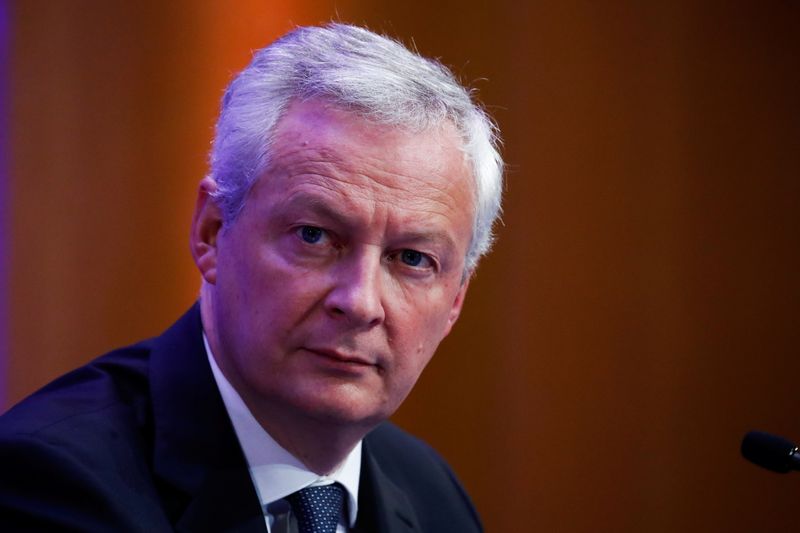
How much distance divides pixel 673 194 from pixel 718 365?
568mm

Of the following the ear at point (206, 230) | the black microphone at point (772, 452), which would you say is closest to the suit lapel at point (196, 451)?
the ear at point (206, 230)

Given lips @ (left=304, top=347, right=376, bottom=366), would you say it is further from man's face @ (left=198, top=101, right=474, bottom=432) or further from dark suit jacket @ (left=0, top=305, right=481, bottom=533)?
dark suit jacket @ (left=0, top=305, right=481, bottom=533)

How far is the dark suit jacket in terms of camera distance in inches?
53.4

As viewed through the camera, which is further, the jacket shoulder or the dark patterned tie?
the jacket shoulder

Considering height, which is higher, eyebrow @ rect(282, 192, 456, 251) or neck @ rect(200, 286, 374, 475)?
eyebrow @ rect(282, 192, 456, 251)

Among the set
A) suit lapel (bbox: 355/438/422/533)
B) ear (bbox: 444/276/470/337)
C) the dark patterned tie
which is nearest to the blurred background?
suit lapel (bbox: 355/438/422/533)

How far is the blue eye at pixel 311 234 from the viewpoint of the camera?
149cm

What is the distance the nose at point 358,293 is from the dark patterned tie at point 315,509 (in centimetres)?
35

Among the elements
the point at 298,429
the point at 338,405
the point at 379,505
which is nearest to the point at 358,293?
the point at 338,405

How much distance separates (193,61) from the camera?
8.55 feet

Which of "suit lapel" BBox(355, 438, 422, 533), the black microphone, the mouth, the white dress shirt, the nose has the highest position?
the nose

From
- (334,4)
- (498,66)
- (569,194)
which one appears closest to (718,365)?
(569,194)

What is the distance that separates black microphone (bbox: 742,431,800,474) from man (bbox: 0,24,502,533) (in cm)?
54

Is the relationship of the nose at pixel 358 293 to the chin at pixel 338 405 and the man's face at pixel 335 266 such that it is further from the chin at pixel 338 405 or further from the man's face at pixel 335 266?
the chin at pixel 338 405
